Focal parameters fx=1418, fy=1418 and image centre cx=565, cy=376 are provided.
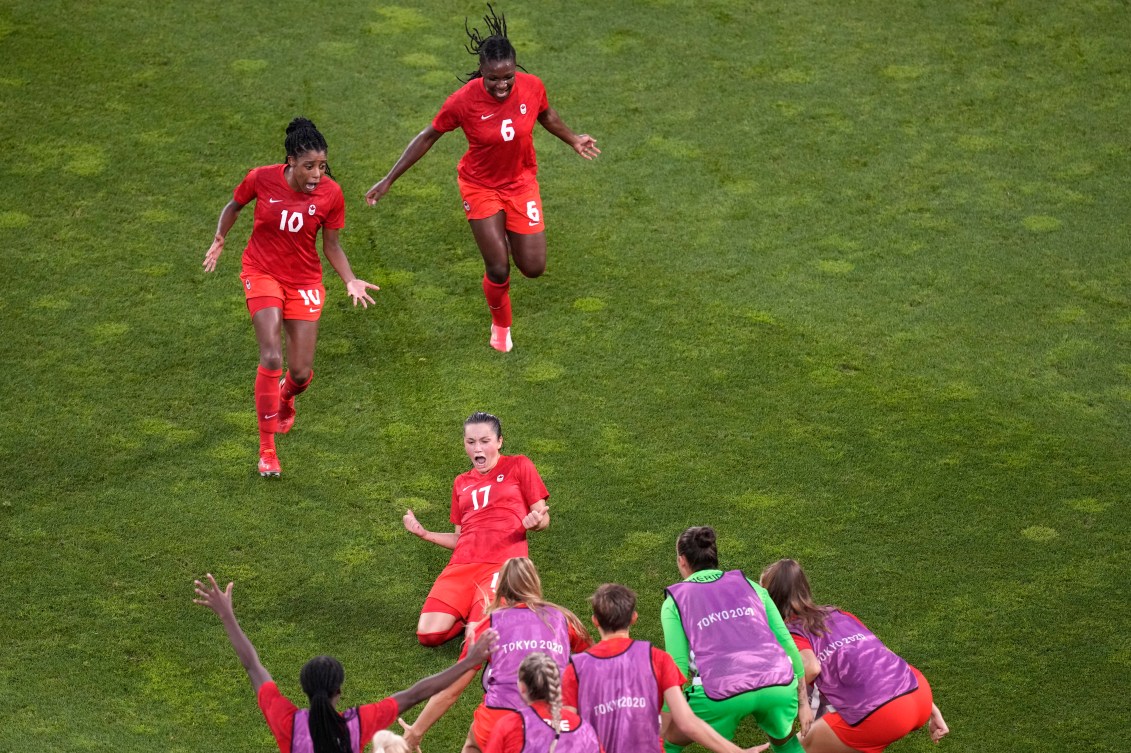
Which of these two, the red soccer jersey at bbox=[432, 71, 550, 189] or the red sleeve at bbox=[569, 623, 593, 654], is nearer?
the red sleeve at bbox=[569, 623, 593, 654]

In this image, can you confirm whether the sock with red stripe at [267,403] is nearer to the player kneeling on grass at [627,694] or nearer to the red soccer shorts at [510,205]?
the red soccer shorts at [510,205]

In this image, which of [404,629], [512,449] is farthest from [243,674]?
[512,449]

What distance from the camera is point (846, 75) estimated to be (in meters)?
14.6

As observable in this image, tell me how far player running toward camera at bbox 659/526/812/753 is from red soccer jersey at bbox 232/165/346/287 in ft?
12.7

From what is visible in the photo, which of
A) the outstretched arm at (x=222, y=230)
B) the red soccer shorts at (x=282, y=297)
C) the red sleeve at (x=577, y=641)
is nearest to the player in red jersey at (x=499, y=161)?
the red soccer shorts at (x=282, y=297)

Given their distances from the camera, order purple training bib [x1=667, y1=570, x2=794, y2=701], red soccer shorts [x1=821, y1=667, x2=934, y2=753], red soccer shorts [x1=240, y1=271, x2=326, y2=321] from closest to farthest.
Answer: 1. purple training bib [x1=667, y1=570, x2=794, y2=701]
2. red soccer shorts [x1=821, y1=667, x2=934, y2=753]
3. red soccer shorts [x1=240, y1=271, x2=326, y2=321]

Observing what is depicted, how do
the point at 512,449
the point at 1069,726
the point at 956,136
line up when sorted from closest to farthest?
the point at 1069,726, the point at 512,449, the point at 956,136

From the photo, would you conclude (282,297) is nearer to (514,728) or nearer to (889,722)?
(514,728)

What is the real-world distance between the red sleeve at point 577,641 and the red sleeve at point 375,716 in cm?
144

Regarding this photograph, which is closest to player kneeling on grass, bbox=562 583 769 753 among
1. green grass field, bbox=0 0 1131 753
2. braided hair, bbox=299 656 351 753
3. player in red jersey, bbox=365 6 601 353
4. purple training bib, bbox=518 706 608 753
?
purple training bib, bbox=518 706 608 753

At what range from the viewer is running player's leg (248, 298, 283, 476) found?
9.27 meters

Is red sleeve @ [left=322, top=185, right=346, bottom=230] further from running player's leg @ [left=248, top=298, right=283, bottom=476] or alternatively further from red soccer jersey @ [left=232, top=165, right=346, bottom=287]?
running player's leg @ [left=248, top=298, right=283, bottom=476]

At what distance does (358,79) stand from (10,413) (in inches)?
214

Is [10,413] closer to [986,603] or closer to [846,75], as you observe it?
[986,603]
